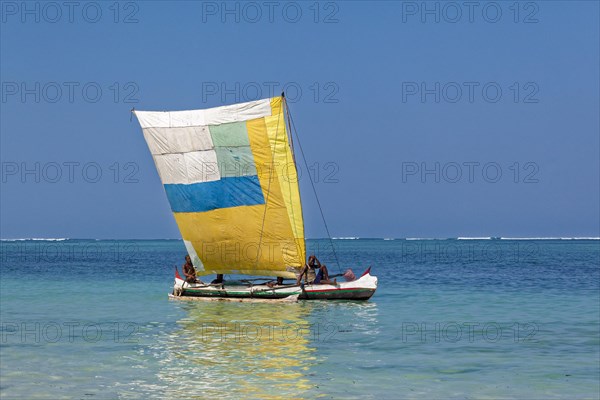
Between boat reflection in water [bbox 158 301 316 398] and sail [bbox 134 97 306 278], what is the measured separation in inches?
134

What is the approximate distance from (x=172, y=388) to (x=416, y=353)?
741 centimetres

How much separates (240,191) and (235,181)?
470mm

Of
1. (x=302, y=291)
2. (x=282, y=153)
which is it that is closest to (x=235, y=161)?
(x=282, y=153)

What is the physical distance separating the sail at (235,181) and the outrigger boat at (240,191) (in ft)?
0.13

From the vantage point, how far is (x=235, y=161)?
34.3 meters

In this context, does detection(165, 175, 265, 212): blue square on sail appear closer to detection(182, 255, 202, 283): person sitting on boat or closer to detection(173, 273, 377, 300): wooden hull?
detection(182, 255, 202, 283): person sitting on boat

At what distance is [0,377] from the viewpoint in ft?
59.2

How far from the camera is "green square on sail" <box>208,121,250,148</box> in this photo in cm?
3409

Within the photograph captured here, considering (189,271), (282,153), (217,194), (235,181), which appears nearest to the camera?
(282,153)

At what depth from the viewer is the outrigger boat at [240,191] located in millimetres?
33719

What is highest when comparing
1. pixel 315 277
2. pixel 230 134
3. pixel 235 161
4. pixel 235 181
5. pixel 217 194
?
pixel 230 134

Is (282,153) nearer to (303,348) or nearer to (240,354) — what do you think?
(303,348)

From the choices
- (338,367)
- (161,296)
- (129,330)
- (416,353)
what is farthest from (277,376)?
(161,296)

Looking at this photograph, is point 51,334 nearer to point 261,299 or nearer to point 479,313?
point 261,299
